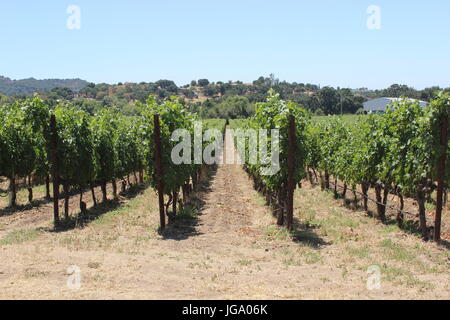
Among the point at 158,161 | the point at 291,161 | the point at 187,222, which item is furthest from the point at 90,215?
the point at 291,161

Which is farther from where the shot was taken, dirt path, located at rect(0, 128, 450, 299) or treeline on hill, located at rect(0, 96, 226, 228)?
treeline on hill, located at rect(0, 96, 226, 228)

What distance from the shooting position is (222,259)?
9.99 metres

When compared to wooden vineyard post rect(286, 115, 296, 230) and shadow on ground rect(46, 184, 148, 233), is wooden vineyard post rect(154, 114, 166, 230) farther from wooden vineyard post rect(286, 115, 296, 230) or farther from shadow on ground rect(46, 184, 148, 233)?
wooden vineyard post rect(286, 115, 296, 230)

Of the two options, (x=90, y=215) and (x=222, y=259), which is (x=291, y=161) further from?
(x=90, y=215)

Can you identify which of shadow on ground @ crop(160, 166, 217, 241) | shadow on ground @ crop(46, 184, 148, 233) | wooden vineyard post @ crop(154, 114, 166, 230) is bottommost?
shadow on ground @ crop(46, 184, 148, 233)

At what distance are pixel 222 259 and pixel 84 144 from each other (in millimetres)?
8903

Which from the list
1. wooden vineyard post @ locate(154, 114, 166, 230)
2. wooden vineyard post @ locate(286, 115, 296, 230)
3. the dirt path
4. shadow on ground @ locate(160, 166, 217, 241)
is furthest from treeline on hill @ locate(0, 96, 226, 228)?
wooden vineyard post @ locate(286, 115, 296, 230)

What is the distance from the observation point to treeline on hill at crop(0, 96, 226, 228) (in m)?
13.7

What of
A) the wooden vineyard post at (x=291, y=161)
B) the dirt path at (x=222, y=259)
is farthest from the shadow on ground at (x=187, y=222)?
the wooden vineyard post at (x=291, y=161)

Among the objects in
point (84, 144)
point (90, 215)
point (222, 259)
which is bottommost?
point (90, 215)

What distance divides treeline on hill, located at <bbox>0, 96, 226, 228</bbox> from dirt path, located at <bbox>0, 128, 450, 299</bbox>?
2031 millimetres
